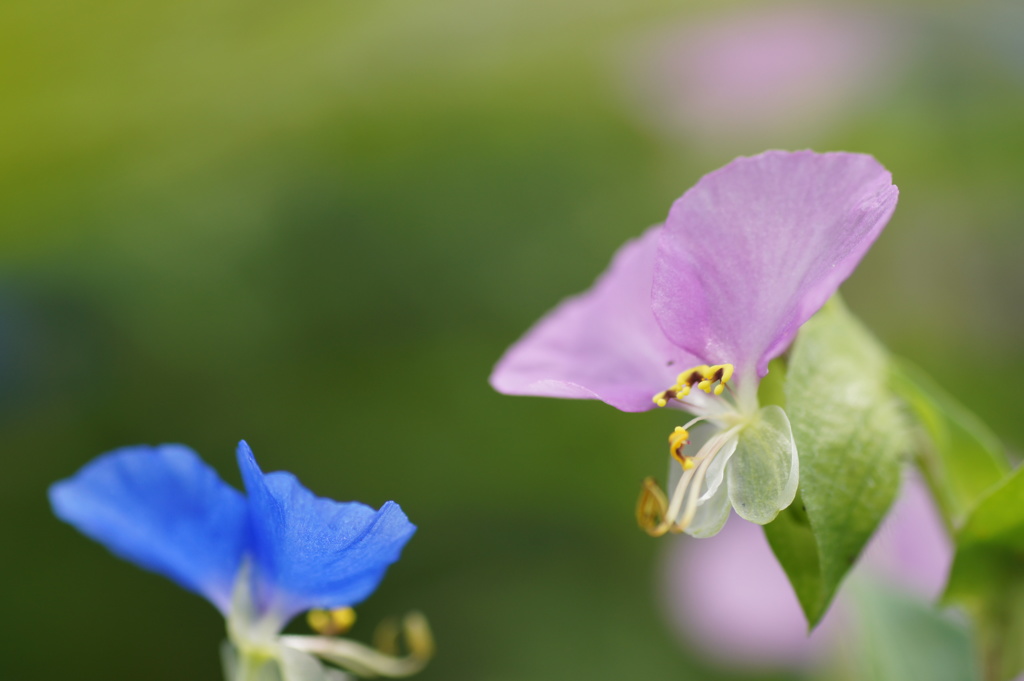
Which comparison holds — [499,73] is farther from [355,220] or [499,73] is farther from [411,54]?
[355,220]

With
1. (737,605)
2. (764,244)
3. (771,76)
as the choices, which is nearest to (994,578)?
(764,244)

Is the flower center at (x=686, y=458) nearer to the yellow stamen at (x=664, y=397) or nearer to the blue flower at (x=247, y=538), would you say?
the yellow stamen at (x=664, y=397)

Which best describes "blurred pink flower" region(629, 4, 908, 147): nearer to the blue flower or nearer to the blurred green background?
the blurred green background

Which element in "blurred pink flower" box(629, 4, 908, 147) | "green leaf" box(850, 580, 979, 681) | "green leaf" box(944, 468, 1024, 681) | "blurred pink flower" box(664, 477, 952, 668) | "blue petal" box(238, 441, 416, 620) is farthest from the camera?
"blurred pink flower" box(629, 4, 908, 147)

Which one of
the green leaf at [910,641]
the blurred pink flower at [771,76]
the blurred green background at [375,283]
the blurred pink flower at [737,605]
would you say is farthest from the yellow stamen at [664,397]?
the blurred pink flower at [771,76]

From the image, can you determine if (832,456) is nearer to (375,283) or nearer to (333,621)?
(333,621)

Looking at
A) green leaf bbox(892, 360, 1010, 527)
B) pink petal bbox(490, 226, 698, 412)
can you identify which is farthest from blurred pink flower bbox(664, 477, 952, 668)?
pink petal bbox(490, 226, 698, 412)
